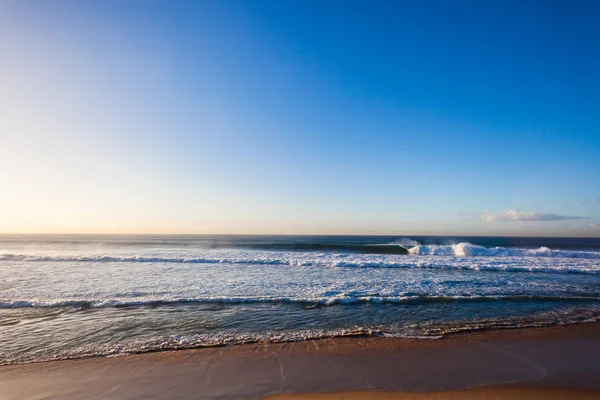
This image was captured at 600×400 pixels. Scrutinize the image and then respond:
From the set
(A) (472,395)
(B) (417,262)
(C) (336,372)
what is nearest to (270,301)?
(C) (336,372)

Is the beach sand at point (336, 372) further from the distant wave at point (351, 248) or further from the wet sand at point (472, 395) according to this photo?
the distant wave at point (351, 248)

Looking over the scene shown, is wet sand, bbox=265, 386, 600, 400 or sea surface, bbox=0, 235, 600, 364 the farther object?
sea surface, bbox=0, 235, 600, 364

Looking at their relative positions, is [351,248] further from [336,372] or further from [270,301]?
[336,372]

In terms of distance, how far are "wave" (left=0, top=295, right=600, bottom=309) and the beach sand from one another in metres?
3.52

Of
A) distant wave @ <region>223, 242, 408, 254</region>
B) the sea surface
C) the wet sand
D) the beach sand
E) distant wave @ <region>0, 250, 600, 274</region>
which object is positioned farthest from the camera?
distant wave @ <region>223, 242, 408, 254</region>

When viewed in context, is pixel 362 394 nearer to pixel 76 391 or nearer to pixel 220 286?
pixel 76 391

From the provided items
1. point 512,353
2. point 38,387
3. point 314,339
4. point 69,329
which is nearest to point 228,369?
point 314,339

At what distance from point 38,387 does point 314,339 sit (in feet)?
17.4

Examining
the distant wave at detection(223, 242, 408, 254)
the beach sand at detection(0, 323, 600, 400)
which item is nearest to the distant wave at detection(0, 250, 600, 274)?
the distant wave at detection(223, 242, 408, 254)

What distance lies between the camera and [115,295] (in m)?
11.1

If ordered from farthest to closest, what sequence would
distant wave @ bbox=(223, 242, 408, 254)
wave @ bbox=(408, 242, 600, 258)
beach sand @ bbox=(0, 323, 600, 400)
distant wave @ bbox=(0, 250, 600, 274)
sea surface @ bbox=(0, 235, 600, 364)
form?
distant wave @ bbox=(223, 242, 408, 254) → wave @ bbox=(408, 242, 600, 258) → distant wave @ bbox=(0, 250, 600, 274) → sea surface @ bbox=(0, 235, 600, 364) → beach sand @ bbox=(0, 323, 600, 400)

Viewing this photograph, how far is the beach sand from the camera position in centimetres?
469

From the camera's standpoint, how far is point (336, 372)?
5.30 m

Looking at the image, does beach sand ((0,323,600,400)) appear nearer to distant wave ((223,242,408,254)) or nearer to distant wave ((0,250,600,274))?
distant wave ((0,250,600,274))
